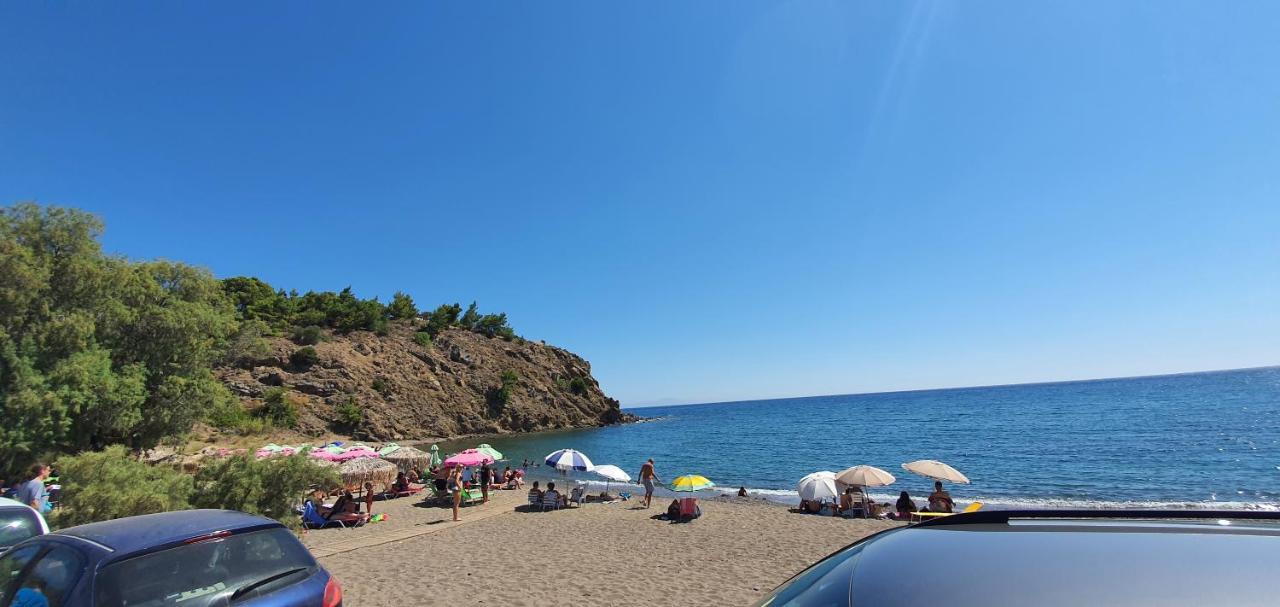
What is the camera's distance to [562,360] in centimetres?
9656

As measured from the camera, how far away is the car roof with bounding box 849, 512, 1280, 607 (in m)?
1.50

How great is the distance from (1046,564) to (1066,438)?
53.3 meters

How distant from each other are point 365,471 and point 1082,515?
2383 cm

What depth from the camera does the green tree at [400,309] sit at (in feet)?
276

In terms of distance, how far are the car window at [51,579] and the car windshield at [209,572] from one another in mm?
377

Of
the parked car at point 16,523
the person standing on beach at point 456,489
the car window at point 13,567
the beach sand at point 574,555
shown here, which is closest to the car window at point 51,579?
the car window at point 13,567

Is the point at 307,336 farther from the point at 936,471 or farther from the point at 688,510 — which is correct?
the point at 936,471

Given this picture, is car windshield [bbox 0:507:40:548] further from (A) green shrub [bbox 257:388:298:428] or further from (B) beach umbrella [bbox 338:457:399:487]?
(A) green shrub [bbox 257:388:298:428]

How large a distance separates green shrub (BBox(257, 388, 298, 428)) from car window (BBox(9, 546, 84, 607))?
53078 mm

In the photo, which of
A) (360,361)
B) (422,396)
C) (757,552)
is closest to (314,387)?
(360,361)

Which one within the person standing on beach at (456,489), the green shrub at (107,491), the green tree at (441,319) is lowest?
the person standing on beach at (456,489)

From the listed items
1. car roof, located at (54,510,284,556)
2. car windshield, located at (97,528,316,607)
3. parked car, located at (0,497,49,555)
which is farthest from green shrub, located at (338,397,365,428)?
car windshield, located at (97,528,316,607)

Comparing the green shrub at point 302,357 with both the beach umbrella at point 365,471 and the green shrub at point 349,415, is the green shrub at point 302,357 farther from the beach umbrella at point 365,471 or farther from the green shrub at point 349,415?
the beach umbrella at point 365,471

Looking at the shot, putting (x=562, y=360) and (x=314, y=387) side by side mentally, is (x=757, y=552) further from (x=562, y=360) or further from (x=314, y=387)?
(x=562, y=360)
